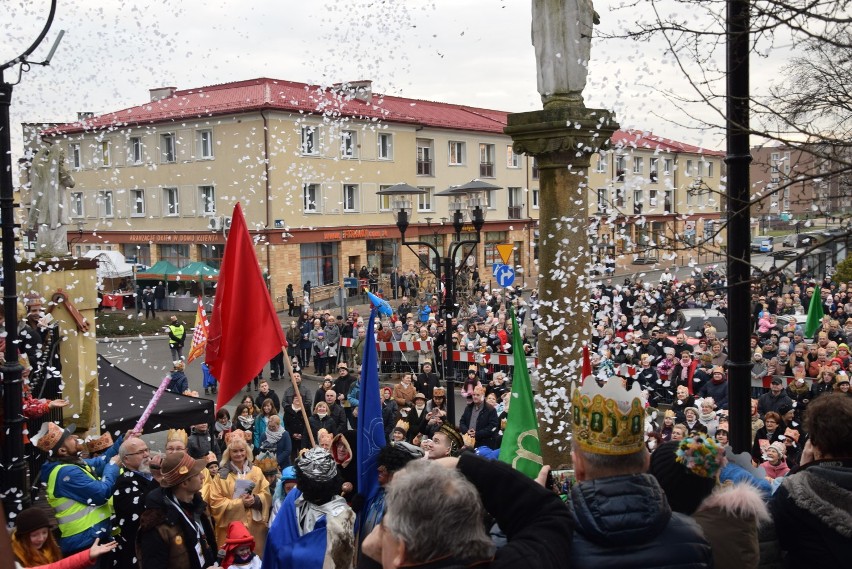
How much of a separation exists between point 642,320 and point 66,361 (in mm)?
13226

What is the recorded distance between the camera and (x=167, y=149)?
117 feet

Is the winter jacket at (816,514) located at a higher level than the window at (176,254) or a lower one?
lower

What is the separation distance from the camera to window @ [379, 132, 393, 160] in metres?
38.4

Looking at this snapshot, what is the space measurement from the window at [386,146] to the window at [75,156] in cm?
1290

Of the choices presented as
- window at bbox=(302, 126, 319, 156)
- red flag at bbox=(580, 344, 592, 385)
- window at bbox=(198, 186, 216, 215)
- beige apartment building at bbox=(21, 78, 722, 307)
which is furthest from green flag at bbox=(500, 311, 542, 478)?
window at bbox=(198, 186, 216, 215)

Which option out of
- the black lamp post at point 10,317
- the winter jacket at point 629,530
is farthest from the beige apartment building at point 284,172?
the winter jacket at point 629,530

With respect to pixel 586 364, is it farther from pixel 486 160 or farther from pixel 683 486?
pixel 486 160

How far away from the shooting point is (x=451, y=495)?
2375mm

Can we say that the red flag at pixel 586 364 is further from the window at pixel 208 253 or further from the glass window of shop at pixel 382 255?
the glass window of shop at pixel 382 255

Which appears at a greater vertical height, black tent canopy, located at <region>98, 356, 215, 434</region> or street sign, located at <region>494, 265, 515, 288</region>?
street sign, located at <region>494, 265, 515, 288</region>

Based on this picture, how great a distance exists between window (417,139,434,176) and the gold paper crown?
38.2 metres

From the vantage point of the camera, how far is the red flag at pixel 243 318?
6.08 metres

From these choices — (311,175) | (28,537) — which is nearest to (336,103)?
(311,175)

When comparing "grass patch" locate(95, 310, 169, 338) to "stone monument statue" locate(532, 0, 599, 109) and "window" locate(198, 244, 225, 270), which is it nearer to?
"window" locate(198, 244, 225, 270)
